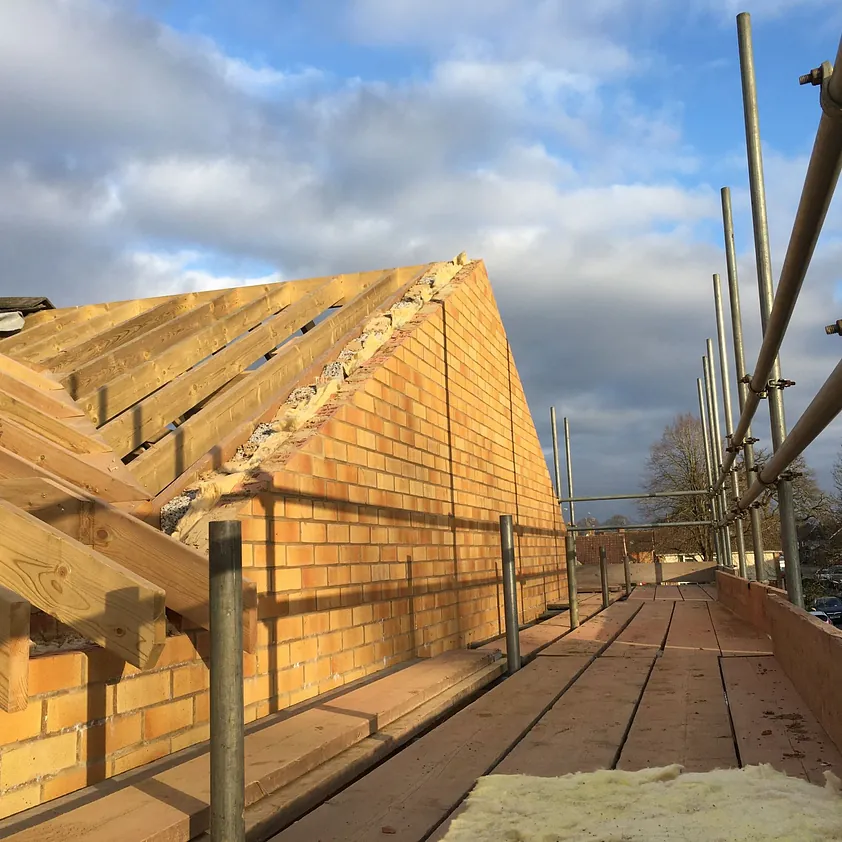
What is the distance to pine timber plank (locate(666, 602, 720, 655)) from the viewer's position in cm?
587

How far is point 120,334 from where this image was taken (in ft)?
22.4

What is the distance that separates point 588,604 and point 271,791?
893cm

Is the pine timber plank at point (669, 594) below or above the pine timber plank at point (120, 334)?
below

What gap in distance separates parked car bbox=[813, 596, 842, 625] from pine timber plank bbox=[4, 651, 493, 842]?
52.9 ft

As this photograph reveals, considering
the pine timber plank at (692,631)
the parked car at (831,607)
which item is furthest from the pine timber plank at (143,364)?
the parked car at (831,607)

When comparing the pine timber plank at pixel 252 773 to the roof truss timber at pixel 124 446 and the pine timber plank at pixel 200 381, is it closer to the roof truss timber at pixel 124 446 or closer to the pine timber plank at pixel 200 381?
the roof truss timber at pixel 124 446

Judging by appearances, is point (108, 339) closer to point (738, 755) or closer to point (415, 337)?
point (415, 337)

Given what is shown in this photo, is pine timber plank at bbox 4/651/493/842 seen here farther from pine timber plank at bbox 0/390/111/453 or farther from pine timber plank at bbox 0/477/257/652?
pine timber plank at bbox 0/390/111/453

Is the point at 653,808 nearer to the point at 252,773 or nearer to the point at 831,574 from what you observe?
the point at 252,773

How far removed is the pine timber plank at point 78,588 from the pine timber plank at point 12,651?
28 cm

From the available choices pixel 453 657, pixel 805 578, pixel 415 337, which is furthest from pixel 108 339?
pixel 805 578

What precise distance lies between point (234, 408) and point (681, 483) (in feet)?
89.7

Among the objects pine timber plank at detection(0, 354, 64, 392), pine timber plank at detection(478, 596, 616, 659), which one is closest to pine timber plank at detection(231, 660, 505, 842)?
pine timber plank at detection(478, 596, 616, 659)

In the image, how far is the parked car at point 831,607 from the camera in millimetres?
17219
